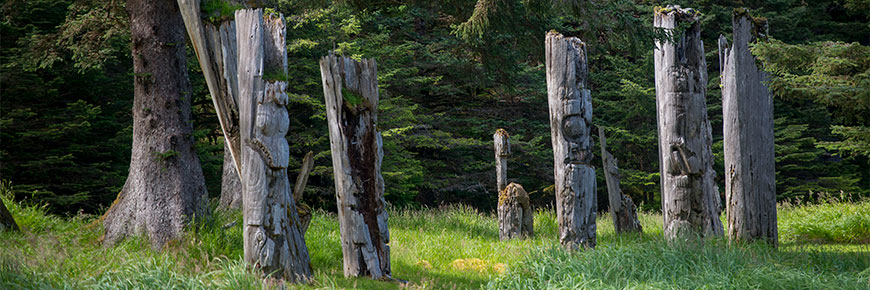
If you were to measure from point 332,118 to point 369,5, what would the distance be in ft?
18.2

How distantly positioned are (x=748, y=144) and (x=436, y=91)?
10.5m

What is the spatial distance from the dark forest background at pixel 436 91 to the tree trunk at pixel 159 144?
6.20 feet

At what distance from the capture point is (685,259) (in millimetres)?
6465

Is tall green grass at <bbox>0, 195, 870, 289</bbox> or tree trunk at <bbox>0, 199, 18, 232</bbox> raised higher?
tree trunk at <bbox>0, 199, 18, 232</bbox>

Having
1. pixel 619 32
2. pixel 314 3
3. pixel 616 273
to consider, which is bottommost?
pixel 616 273

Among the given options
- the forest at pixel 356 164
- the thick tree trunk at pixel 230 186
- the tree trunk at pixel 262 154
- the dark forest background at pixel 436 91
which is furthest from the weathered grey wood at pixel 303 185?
the thick tree trunk at pixel 230 186

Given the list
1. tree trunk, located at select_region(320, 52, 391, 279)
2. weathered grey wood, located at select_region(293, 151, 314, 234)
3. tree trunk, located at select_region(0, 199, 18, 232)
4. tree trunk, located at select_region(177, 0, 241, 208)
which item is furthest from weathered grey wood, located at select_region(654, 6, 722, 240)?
tree trunk, located at select_region(0, 199, 18, 232)

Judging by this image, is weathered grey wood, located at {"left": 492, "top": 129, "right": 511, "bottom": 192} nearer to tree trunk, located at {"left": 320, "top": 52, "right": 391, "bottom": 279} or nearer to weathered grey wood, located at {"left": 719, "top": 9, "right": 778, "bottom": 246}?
weathered grey wood, located at {"left": 719, "top": 9, "right": 778, "bottom": 246}

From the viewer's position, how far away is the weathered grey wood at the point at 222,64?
22.1 feet

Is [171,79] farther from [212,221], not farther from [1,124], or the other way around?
[1,124]

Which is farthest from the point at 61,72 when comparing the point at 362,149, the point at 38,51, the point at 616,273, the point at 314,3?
the point at 616,273

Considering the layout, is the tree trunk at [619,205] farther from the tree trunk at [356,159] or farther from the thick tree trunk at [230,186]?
the thick tree trunk at [230,186]

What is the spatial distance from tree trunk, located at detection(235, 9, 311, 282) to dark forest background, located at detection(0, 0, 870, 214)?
3.51 ft

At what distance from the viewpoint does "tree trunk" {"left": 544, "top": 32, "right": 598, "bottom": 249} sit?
732 centimetres
